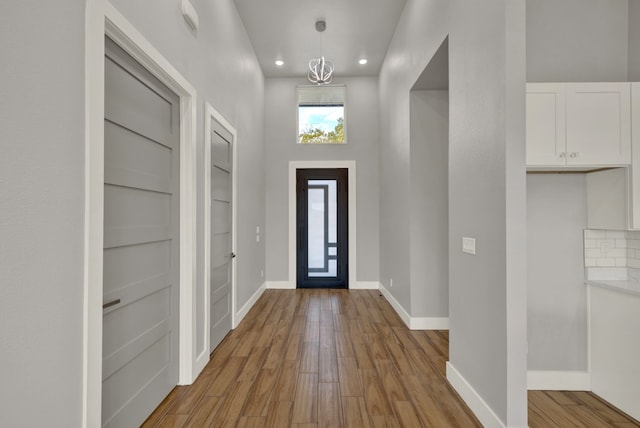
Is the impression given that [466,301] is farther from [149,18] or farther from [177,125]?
[149,18]

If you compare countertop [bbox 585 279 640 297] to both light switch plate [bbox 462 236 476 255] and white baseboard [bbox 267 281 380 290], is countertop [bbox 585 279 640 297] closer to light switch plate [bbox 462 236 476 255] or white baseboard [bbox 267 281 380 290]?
light switch plate [bbox 462 236 476 255]

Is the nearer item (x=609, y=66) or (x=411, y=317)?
(x=609, y=66)

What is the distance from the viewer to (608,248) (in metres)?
2.28

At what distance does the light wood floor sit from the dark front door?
1.95 metres

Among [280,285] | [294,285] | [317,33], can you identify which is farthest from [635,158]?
[280,285]

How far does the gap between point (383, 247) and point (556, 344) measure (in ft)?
9.98

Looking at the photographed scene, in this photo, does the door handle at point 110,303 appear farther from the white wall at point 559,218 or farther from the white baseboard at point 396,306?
the white baseboard at point 396,306

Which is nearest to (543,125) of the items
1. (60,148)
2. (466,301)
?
(466,301)

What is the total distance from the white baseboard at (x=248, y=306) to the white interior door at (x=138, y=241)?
4.56 ft

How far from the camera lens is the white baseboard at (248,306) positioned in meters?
3.75

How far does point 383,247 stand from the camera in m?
5.25

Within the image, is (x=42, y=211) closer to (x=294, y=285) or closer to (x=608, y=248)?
(x=608, y=248)

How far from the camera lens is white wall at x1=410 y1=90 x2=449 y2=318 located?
3.59 meters

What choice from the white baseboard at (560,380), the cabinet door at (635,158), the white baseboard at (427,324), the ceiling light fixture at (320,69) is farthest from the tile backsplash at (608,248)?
the ceiling light fixture at (320,69)
